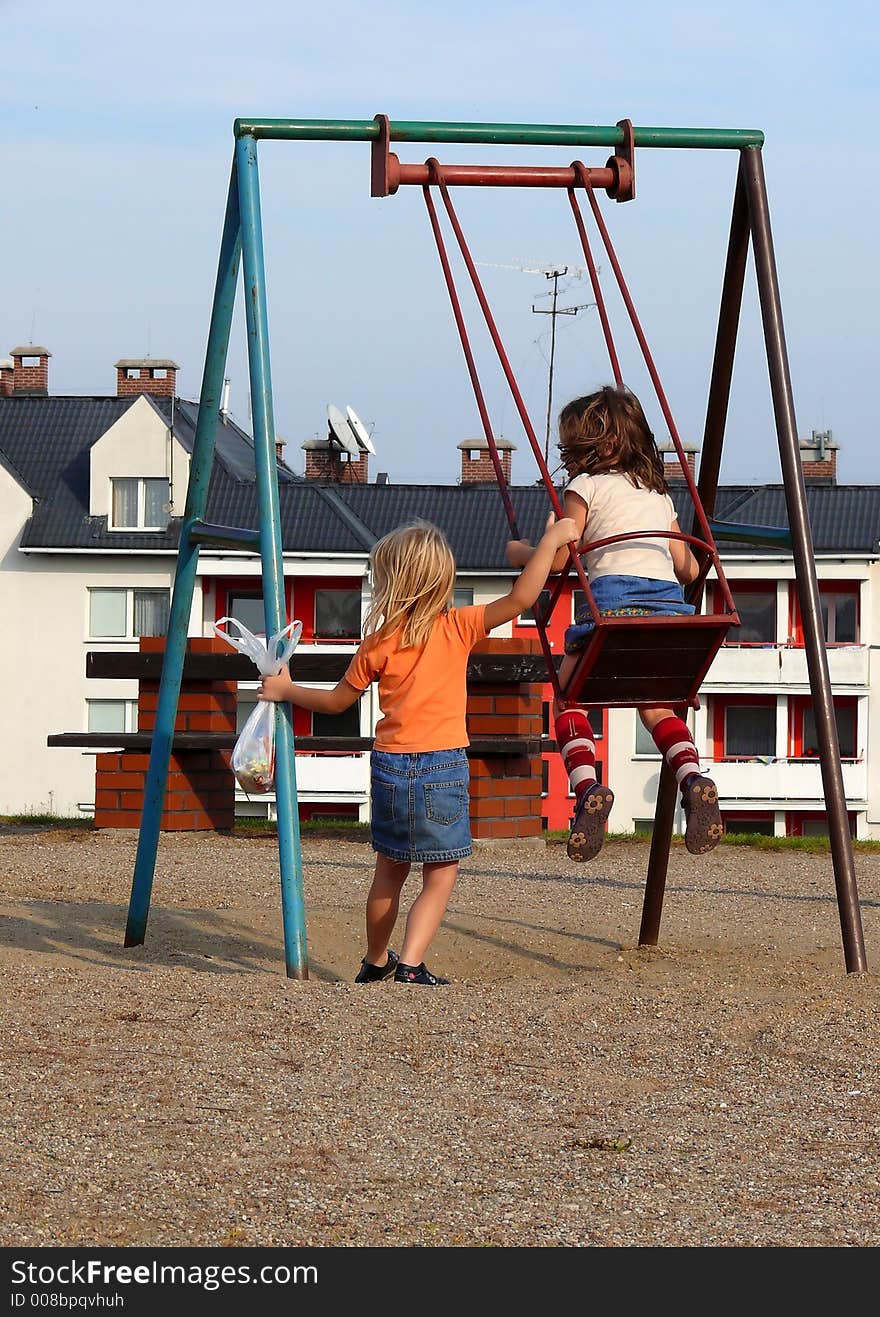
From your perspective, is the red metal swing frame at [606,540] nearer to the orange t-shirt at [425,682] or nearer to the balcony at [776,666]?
the orange t-shirt at [425,682]

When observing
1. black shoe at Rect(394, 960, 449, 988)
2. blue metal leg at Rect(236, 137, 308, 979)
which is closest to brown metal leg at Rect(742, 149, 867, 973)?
black shoe at Rect(394, 960, 449, 988)

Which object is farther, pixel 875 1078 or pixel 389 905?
pixel 389 905

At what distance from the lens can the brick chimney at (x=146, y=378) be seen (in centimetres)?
5112

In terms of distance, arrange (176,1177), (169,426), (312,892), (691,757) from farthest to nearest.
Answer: (169,426) → (312,892) → (691,757) → (176,1177)

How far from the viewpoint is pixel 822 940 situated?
7391 millimetres

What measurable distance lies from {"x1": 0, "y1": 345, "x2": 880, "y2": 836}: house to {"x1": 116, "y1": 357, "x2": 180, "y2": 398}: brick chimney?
1169 millimetres

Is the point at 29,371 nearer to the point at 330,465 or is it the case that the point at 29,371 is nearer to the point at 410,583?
the point at 330,465

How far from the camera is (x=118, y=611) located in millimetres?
49188

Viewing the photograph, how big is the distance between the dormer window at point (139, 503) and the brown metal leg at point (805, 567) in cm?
4301

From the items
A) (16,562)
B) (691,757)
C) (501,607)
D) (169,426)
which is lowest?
(691,757)

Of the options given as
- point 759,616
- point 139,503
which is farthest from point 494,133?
point 759,616

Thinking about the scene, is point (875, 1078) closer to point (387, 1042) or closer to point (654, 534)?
point (387, 1042)
